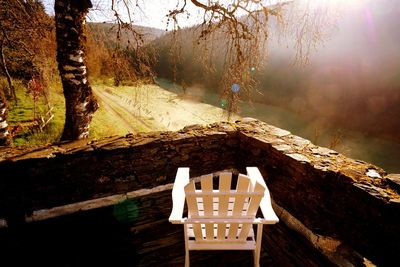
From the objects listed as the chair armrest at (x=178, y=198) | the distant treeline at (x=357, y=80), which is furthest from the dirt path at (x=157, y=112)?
the chair armrest at (x=178, y=198)

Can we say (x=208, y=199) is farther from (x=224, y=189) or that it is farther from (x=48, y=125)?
(x=48, y=125)

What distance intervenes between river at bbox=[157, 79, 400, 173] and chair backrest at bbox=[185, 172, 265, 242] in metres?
8.31

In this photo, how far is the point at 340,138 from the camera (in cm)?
1465

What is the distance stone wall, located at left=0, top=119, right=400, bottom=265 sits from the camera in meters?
2.26

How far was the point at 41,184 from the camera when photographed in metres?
2.99

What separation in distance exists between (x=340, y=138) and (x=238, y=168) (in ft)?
43.3

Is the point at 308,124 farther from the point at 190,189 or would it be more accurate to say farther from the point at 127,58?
the point at 190,189

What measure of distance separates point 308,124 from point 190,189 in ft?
58.6

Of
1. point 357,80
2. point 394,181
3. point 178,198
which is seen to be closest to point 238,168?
point 178,198

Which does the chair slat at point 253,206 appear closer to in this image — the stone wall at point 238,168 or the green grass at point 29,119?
the stone wall at point 238,168

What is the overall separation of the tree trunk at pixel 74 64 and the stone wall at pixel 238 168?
1197 mm

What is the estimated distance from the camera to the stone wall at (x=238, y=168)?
2264mm

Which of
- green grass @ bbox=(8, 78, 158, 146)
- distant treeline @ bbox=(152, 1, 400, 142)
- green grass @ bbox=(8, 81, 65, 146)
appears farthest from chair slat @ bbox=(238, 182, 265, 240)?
distant treeline @ bbox=(152, 1, 400, 142)

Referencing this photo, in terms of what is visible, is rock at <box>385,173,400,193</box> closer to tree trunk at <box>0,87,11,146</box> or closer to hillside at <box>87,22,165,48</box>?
hillside at <box>87,22,165,48</box>
